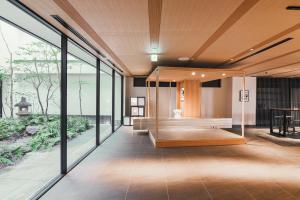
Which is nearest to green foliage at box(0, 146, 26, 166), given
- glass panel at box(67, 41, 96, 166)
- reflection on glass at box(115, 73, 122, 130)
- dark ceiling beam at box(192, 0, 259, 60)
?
glass panel at box(67, 41, 96, 166)

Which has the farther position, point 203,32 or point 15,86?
point 15,86

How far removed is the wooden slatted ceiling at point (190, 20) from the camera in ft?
9.62

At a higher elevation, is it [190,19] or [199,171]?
[190,19]

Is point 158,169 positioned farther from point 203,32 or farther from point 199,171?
point 203,32

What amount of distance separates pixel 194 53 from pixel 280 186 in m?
3.74

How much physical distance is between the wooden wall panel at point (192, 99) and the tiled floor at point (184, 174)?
12.4 ft

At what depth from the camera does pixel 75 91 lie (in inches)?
349

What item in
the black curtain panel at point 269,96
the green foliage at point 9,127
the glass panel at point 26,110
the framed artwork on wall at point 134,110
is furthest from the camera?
the black curtain panel at point 269,96

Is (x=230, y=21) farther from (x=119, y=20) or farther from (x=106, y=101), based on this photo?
(x=106, y=101)

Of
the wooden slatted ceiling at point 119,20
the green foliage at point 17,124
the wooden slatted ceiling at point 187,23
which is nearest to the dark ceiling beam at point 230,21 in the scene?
the wooden slatted ceiling at point 187,23

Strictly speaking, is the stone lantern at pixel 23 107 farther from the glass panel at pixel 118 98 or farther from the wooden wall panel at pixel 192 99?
the wooden wall panel at pixel 192 99

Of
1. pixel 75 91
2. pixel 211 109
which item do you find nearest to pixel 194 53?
pixel 75 91

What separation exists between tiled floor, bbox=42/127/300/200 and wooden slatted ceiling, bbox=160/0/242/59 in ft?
8.98

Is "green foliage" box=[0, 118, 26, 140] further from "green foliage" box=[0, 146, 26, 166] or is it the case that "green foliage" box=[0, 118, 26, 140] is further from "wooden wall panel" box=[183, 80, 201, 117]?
"wooden wall panel" box=[183, 80, 201, 117]
